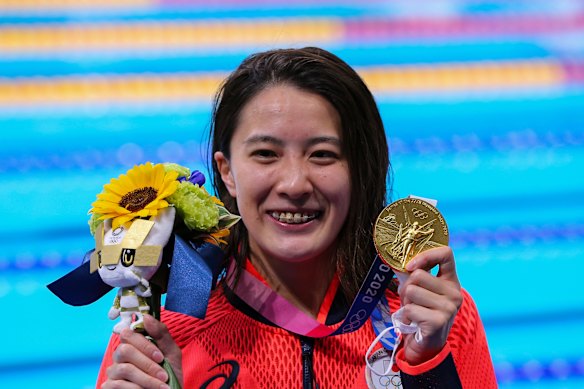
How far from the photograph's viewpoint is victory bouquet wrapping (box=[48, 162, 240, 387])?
154 centimetres

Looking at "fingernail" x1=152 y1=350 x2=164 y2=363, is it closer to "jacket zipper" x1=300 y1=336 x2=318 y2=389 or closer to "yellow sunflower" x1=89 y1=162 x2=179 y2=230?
"yellow sunflower" x1=89 y1=162 x2=179 y2=230

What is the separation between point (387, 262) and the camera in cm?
155

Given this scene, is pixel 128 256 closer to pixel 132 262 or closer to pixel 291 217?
pixel 132 262

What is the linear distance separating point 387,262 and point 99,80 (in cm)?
489

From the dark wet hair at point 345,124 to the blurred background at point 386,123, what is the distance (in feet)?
9.11

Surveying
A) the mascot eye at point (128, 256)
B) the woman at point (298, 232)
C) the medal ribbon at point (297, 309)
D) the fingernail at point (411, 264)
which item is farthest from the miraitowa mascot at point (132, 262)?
the fingernail at point (411, 264)

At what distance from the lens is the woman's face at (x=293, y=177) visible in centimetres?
175

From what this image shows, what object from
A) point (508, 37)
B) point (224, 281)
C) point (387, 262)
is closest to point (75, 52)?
point (508, 37)

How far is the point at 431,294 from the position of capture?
1511 mm

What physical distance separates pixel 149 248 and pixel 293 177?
34 cm

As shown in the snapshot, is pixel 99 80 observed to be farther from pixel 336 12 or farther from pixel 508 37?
pixel 508 37

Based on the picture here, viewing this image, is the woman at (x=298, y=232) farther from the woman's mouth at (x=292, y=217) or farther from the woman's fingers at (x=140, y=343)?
the woman's fingers at (x=140, y=343)

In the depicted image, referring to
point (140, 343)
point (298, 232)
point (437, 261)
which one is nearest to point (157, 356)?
point (140, 343)

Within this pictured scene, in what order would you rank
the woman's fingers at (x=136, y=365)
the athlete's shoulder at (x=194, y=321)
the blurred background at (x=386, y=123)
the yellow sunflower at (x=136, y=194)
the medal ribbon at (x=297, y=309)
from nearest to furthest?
the woman's fingers at (x=136, y=365) < the yellow sunflower at (x=136, y=194) < the medal ribbon at (x=297, y=309) < the athlete's shoulder at (x=194, y=321) < the blurred background at (x=386, y=123)
